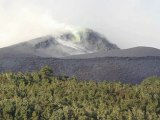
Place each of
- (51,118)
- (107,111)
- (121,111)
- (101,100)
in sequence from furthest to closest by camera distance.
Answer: (101,100), (121,111), (107,111), (51,118)

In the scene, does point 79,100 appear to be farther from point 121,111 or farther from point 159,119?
point 159,119

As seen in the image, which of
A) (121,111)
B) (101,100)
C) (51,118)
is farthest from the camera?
(101,100)

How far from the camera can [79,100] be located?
642 feet

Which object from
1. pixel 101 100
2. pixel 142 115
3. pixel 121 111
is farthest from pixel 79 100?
pixel 142 115

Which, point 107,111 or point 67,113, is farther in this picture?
point 107,111

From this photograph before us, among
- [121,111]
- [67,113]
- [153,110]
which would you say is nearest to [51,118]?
[67,113]

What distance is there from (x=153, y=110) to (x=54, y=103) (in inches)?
1318

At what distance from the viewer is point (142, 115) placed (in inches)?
6614

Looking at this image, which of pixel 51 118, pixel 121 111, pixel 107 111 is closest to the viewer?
pixel 51 118

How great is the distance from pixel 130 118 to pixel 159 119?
11.8 metres

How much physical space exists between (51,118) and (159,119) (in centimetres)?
3076

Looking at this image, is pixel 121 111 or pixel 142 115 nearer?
pixel 142 115

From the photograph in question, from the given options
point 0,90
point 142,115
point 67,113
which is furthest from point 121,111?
point 0,90

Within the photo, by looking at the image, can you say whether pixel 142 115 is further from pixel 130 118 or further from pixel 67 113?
pixel 67 113
